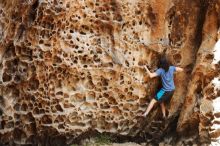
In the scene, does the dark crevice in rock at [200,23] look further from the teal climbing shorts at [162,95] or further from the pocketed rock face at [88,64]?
the teal climbing shorts at [162,95]

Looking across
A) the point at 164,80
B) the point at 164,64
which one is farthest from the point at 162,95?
the point at 164,64

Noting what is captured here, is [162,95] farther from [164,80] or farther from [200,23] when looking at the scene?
[200,23]

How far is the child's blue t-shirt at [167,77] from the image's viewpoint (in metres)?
7.27

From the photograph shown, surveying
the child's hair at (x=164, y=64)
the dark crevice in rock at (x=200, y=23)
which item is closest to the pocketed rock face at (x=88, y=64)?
the dark crevice in rock at (x=200, y=23)

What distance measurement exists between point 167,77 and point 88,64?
45.2 inches

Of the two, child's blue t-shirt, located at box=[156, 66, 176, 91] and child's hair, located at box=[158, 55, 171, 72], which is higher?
child's hair, located at box=[158, 55, 171, 72]

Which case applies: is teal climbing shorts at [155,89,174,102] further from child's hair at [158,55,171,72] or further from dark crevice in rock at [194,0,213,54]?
dark crevice in rock at [194,0,213,54]

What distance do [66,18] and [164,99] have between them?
184 cm

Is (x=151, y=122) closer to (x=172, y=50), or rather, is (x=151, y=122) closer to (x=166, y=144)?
(x=166, y=144)

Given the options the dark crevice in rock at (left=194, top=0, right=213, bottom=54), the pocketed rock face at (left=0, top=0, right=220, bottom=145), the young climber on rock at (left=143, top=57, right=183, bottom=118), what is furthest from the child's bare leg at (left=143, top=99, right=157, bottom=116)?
the dark crevice in rock at (left=194, top=0, right=213, bottom=54)

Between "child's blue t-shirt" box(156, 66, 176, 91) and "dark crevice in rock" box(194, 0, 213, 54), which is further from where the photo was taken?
"dark crevice in rock" box(194, 0, 213, 54)

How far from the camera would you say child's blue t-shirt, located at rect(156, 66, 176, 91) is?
7.27m

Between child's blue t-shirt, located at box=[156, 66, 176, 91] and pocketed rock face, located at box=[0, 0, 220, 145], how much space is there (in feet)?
0.63

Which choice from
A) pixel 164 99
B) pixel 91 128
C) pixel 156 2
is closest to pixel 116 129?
pixel 91 128
